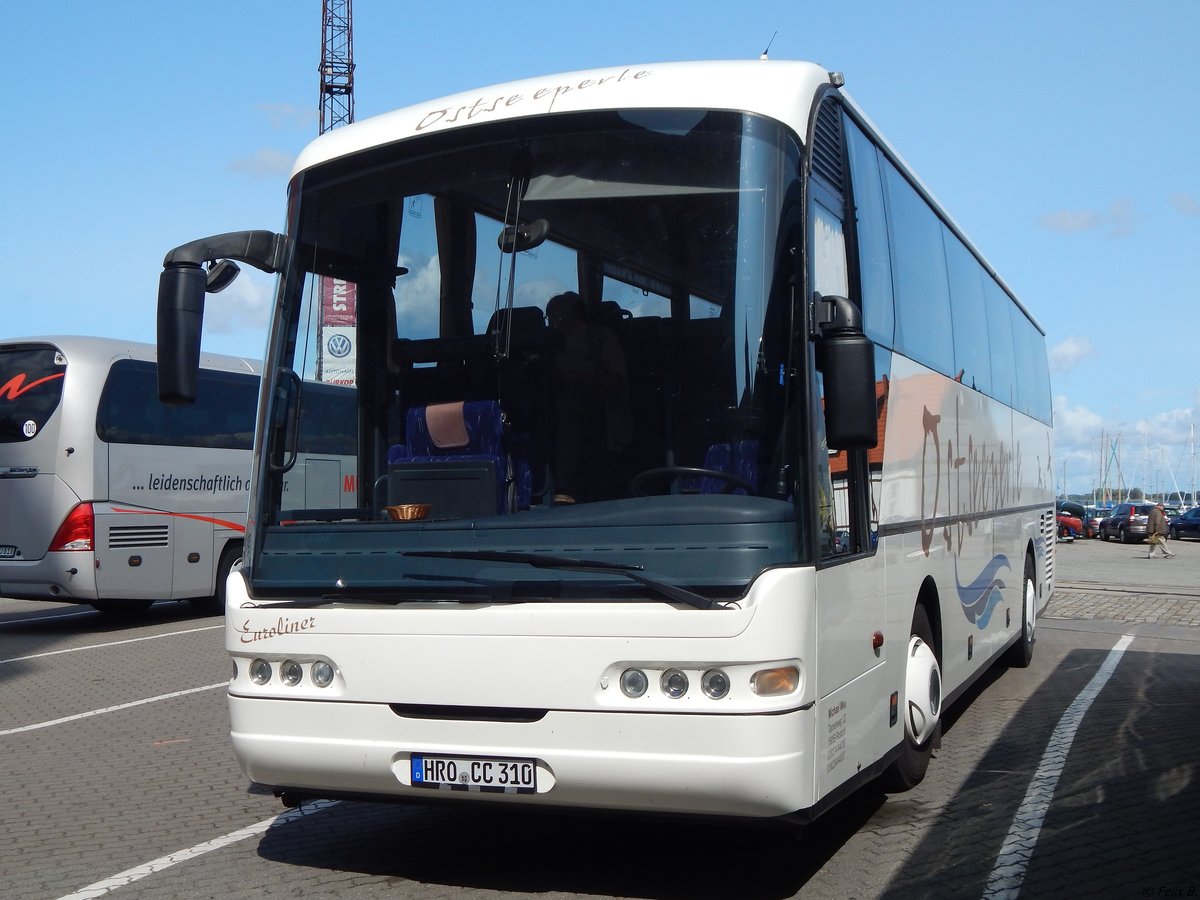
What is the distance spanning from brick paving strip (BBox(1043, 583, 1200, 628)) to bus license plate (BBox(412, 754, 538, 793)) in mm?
15524

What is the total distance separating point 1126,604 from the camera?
70.9 ft

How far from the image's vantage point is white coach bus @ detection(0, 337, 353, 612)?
1700 cm

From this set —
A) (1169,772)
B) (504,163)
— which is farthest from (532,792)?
(1169,772)

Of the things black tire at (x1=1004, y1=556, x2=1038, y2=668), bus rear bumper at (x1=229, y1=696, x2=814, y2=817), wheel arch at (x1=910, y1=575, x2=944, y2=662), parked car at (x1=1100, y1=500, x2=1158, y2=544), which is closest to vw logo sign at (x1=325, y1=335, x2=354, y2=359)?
bus rear bumper at (x1=229, y1=696, x2=814, y2=817)

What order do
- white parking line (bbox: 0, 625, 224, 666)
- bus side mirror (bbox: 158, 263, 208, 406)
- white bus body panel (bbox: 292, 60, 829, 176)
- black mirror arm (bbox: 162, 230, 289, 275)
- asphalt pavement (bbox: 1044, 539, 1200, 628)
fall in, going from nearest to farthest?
white bus body panel (bbox: 292, 60, 829, 176) < bus side mirror (bbox: 158, 263, 208, 406) < black mirror arm (bbox: 162, 230, 289, 275) < white parking line (bbox: 0, 625, 224, 666) < asphalt pavement (bbox: 1044, 539, 1200, 628)

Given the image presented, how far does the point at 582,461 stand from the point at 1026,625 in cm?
854

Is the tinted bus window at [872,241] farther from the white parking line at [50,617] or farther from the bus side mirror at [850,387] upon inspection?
the white parking line at [50,617]

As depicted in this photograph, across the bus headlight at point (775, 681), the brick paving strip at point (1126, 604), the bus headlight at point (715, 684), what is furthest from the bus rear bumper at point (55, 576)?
the bus headlight at point (775, 681)

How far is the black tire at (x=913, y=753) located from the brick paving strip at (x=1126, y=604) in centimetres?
1245

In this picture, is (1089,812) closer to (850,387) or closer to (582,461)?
(850,387)

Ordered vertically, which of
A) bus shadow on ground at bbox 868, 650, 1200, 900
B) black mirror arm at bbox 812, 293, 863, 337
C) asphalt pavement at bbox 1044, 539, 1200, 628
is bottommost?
asphalt pavement at bbox 1044, 539, 1200, 628

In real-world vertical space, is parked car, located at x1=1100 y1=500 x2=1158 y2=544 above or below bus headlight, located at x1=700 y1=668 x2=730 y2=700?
below

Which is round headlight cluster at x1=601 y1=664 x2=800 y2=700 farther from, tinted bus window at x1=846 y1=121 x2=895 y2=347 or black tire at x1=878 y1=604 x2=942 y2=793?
tinted bus window at x1=846 y1=121 x2=895 y2=347

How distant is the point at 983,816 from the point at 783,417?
2839 millimetres
